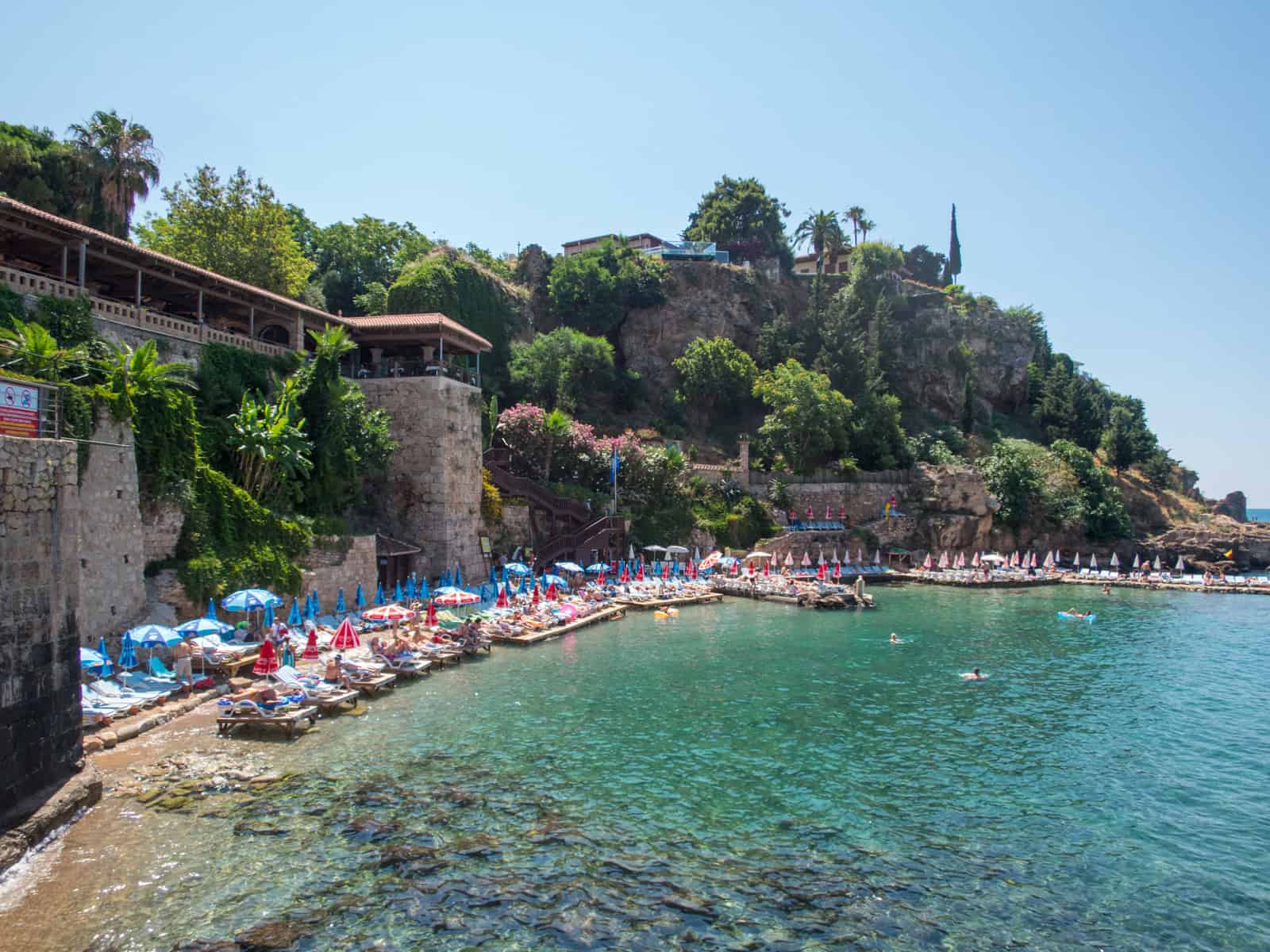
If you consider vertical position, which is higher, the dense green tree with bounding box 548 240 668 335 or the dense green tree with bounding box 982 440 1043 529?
the dense green tree with bounding box 548 240 668 335

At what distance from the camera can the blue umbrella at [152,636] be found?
18297 mm

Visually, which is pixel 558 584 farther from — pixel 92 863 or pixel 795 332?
pixel 795 332

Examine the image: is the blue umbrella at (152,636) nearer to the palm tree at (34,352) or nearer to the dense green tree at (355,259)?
the palm tree at (34,352)

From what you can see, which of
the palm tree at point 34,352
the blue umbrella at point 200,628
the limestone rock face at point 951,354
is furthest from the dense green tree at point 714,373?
the palm tree at point 34,352

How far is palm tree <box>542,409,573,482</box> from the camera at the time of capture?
46.0m

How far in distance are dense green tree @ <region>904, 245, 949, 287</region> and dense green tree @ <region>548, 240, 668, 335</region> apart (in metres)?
36.1

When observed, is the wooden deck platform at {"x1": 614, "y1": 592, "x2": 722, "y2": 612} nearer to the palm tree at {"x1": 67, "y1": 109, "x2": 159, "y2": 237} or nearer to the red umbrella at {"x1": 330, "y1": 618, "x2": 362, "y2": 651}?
the red umbrella at {"x1": 330, "y1": 618, "x2": 362, "y2": 651}

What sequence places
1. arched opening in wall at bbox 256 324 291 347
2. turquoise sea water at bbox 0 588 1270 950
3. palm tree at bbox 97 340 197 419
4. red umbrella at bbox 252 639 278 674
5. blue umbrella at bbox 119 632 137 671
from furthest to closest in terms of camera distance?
1. arched opening in wall at bbox 256 324 291 347
2. palm tree at bbox 97 340 197 419
3. blue umbrella at bbox 119 632 137 671
4. red umbrella at bbox 252 639 278 674
5. turquoise sea water at bbox 0 588 1270 950

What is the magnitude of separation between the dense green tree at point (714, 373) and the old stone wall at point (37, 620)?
49875 mm

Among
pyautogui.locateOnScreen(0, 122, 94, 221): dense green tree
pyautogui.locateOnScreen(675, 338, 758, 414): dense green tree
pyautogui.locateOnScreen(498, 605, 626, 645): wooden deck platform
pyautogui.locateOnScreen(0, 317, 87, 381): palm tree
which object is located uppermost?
pyautogui.locateOnScreen(0, 122, 94, 221): dense green tree

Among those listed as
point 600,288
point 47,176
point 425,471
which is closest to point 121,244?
point 425,471

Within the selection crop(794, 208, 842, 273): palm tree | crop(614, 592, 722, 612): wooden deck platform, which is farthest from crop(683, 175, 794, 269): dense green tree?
crop(614, 592, 722, 612): wooden deck platform

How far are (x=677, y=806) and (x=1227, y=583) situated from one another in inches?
2050

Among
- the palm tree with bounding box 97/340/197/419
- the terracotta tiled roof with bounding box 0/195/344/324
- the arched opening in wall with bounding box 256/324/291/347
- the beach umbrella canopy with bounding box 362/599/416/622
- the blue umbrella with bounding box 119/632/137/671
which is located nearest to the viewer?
the blue umbrella with bounding box 119/632/137/671
